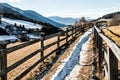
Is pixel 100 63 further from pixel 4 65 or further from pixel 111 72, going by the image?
pixel 111 72

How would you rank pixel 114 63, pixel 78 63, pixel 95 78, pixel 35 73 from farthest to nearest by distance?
pixel 78 63 < pixel 35 73 < pixel 95 78 < pixel 114 63

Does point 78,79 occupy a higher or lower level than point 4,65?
lower

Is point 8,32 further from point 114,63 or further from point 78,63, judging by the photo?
point 114,63

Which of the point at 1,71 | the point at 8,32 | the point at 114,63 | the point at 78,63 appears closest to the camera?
the point at 114,63

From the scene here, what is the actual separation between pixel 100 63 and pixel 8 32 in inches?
3783

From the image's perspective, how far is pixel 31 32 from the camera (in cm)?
10950

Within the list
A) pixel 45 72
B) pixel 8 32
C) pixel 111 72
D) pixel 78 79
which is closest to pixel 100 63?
pixel 78 79

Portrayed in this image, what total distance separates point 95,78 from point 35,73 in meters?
3.23

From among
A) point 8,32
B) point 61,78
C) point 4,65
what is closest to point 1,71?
point 4,65

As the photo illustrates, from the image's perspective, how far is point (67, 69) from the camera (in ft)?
38.7

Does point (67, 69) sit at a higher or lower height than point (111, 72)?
lower

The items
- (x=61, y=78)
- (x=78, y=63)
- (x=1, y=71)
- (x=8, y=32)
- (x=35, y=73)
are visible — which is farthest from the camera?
(x=8, y=32)

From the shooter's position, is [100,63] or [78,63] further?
Answer: [78,63]

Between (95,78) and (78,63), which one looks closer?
(95,78)
